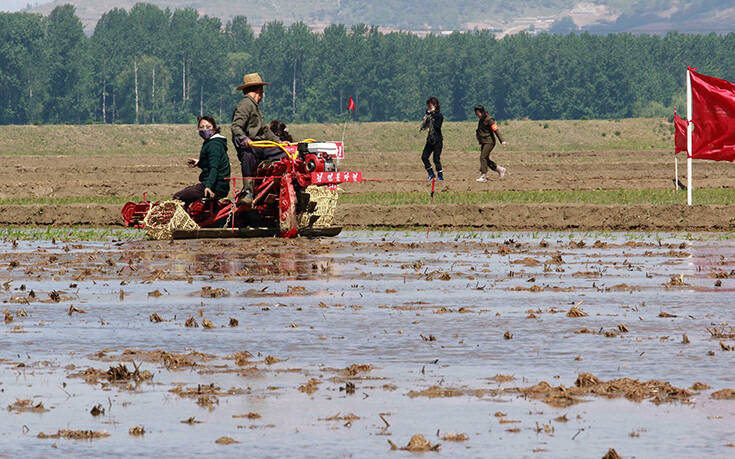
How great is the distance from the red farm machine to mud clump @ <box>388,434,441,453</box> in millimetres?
13114

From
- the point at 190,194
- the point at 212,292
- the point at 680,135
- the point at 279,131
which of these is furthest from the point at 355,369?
the point at 680,135

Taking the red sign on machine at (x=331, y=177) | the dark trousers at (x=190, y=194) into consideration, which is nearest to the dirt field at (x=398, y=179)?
the red sign on machine at (x=331, y=177)

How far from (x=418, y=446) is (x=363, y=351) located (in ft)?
9.50

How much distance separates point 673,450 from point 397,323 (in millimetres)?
4598

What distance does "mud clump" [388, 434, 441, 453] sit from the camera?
663 cm

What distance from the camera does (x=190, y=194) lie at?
66.5 feet

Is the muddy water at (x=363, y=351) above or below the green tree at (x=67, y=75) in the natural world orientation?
below

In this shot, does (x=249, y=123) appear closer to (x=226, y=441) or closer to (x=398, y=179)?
(x=226, y=441)

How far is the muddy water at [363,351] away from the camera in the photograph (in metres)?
6.92

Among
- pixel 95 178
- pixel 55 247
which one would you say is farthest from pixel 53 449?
pixel 95 178

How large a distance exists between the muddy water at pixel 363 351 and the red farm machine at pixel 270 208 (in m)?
2.89

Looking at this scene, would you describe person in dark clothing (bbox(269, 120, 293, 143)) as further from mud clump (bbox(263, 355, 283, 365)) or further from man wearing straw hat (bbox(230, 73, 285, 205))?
mud clump (bbox(263, 355, 283, 365))

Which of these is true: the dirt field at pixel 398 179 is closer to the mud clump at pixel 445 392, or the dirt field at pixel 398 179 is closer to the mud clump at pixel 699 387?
the mud clump at pixel 699 387

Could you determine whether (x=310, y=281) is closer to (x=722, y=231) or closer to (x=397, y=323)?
(x=397, y=323)
